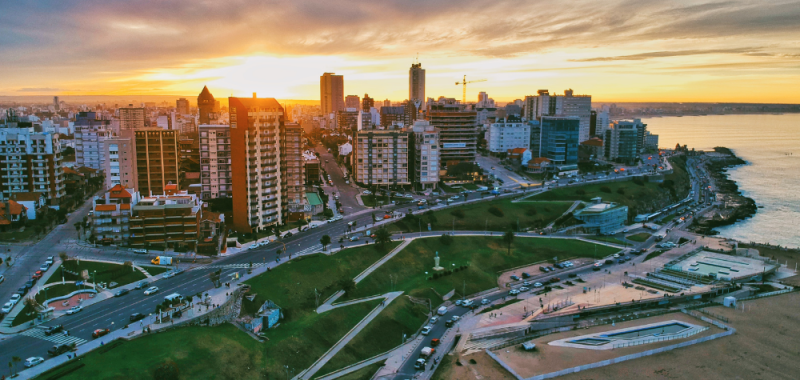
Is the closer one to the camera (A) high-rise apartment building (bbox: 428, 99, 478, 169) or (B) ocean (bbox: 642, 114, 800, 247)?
(B) ocean (bbox: 642, 114, 800, 247)

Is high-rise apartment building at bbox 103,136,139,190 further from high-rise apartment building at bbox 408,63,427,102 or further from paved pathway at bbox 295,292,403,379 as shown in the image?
high-rise apartment building at bbox 408,63,427,102

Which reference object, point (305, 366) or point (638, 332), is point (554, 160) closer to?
point (638, 332)

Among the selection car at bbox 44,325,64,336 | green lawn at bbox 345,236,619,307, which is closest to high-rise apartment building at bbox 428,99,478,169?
green lawn at bbox 345,236,619,307

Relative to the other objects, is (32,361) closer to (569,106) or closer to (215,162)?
(215,162)

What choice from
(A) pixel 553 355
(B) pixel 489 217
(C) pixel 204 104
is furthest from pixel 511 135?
(A) pixel 553 355

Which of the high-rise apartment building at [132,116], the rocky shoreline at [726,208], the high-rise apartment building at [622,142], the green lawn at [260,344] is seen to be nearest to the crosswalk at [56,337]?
the green lawn at [260,344]

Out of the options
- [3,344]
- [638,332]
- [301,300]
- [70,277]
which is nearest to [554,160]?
[638,332]
